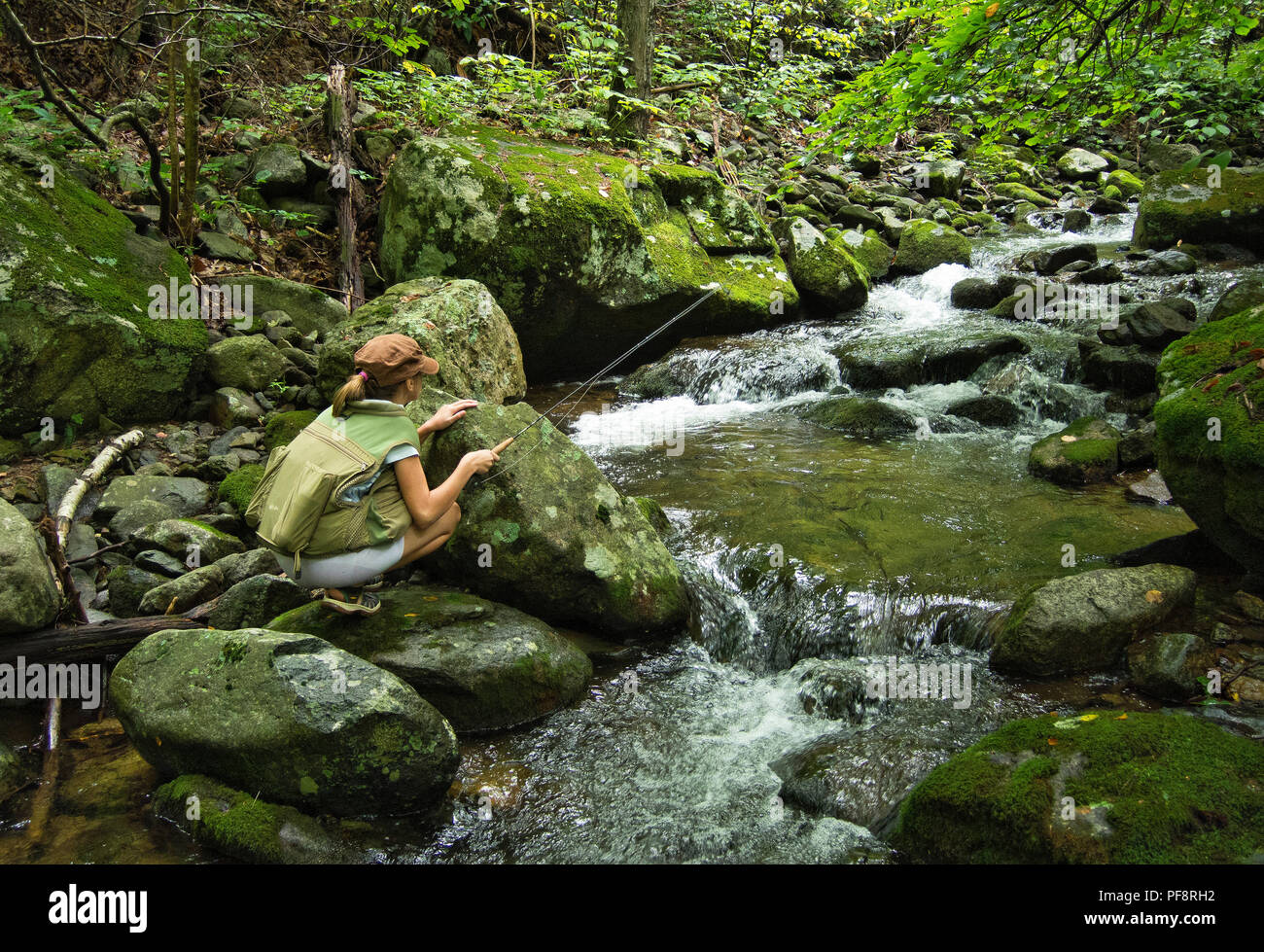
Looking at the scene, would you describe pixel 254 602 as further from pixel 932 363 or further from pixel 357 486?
pixel 932 363

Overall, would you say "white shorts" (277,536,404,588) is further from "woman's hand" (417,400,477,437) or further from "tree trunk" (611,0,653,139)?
"tree trunk" (611,0,653,139)

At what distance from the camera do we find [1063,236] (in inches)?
642

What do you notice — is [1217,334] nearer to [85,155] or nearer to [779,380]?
[779,380]

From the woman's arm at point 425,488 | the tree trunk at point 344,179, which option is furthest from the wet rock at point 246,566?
the tree trunk at point 344,179

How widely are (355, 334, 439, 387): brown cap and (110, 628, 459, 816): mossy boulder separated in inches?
56.0

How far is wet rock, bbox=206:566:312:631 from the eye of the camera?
15.8 feet

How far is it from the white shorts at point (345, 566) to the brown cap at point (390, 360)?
2.94 ft

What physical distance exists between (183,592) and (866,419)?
7.16 meters

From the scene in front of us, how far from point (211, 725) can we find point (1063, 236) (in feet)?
58.0

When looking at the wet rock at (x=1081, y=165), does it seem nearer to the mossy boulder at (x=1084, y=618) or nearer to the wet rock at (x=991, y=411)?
the wet rock at (x=991, y=411)

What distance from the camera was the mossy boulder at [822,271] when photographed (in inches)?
505

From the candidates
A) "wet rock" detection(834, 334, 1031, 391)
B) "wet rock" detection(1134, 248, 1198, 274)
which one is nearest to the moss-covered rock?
"wet rock" detection(834, 334, 1031, 391)
